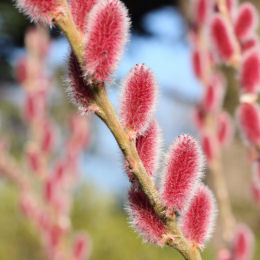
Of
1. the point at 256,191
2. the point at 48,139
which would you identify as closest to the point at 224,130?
the point at 256,191

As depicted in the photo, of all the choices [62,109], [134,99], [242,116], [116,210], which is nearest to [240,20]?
[242,116]

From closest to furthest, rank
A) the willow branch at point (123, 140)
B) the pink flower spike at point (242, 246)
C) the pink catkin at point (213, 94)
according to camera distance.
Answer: the willow branch at point (123, 140)
the pink flower spike at point (242, 246)
the pink catkin at point (213, 94)

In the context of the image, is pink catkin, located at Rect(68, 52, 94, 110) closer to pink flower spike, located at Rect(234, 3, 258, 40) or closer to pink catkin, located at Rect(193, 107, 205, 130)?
pink flower spike, located at Rect(234, 3, 258, 40)

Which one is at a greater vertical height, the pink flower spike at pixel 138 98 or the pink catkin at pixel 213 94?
the pink flower spike at pixel 138 98

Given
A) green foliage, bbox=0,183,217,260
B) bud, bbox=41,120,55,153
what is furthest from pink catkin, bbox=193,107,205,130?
green foliage, bbox=0,183,217,260

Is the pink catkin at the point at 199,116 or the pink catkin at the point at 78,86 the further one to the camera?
the pink catkin at the point at 199,116

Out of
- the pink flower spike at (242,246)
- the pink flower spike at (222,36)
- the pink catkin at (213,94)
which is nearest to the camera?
the pink flower spike at (242,246)

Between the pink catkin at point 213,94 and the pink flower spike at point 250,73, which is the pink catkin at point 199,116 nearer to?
the pink catkin at point 213,94

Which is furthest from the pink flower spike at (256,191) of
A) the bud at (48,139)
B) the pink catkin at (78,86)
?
the bud at (48,139)
